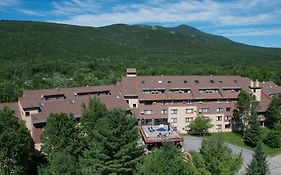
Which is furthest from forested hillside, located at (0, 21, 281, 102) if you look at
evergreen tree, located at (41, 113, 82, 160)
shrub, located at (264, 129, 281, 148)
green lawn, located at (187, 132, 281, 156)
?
shrub, located at (264, 129, 281, 148)

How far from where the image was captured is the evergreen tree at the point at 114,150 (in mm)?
29594

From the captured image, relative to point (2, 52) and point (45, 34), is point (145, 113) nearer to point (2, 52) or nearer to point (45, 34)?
point (2, 52)

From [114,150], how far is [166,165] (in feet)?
28.0

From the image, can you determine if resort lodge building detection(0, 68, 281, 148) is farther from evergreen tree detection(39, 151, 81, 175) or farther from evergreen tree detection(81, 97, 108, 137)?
evergreen tree detection(39, 151, 81, 175)

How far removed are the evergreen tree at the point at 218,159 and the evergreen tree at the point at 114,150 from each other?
7697mm

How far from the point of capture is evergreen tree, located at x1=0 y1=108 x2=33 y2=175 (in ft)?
105

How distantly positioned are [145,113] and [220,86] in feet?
54.2

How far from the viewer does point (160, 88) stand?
5588 cm

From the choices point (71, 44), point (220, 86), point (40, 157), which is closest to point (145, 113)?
point (220, 86)

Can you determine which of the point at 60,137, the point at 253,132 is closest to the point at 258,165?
the point at 253,132

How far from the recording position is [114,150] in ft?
98.9

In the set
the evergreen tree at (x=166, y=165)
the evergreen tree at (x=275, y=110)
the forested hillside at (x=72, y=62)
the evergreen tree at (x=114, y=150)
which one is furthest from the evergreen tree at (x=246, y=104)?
the forested hillside at (x=72, y=62)

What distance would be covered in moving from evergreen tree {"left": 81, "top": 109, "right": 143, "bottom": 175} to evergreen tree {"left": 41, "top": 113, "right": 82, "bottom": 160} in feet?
16.4

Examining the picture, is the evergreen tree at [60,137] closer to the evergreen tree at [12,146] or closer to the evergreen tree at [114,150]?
the evergreen tree at [12,146]
